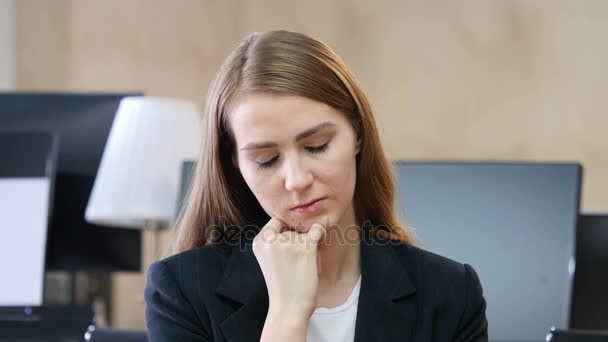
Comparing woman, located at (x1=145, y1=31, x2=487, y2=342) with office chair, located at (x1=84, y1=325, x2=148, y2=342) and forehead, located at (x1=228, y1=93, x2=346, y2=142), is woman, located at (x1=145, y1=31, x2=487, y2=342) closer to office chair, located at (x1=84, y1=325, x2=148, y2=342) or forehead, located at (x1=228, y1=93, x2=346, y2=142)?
forehead, located at (x1=228, y1=93, x2=346, y2=142)

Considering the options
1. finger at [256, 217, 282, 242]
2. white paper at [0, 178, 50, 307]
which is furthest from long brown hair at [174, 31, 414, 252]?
white paper at [0, 178, 50, 307]

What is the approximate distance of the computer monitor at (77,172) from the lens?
2.86 m

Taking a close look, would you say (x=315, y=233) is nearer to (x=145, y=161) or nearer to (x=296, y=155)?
(x=296, y=155)

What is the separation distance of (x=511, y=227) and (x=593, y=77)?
2852mm

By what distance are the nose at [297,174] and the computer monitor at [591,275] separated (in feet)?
3.17

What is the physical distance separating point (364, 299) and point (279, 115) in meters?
0.33

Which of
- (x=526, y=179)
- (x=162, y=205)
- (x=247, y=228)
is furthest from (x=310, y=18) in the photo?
(x=247, y=228)

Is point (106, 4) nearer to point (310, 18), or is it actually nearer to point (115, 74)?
point (115, 74)

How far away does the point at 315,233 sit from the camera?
4.88ft

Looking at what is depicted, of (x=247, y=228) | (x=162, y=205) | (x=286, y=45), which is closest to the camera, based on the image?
(x=286, y=45)

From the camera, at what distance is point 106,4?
5.13m

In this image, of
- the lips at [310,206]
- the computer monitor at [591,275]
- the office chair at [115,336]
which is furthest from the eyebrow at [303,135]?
the computer monitor at [591,275]

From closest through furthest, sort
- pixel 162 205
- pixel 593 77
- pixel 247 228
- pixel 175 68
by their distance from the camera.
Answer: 1. pixel 247 228
2. pixel 162 205
3. pixel 593 77
4. pixel 175 68

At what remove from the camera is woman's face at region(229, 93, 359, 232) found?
1429 millimetres
